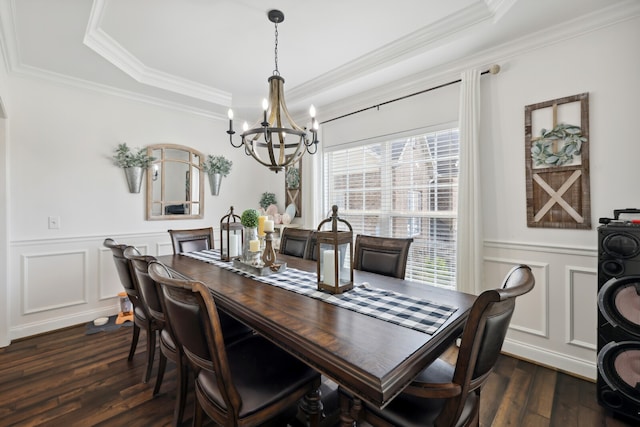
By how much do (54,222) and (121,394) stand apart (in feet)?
6.80

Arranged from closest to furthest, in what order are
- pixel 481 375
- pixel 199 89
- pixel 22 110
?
pixel 481 375, pixel 22 110, pixel 199 89

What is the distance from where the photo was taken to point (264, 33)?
241 centimetres

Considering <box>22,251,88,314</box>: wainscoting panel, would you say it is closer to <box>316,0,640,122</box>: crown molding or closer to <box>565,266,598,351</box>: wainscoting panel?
<box>316,0,640,122</box>: crown molding

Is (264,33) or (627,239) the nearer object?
(627,239)

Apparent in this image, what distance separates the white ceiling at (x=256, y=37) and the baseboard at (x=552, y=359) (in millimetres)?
2503

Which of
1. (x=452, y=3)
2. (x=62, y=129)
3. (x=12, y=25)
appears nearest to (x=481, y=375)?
(x=452, y=3)

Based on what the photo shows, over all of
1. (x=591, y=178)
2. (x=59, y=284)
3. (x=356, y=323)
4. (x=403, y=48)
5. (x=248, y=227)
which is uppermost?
(x=403, y=48)

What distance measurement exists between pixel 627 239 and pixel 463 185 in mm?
1109

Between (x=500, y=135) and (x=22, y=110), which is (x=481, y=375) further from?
(x=22, y=110)

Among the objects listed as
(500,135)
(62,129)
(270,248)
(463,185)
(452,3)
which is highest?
(452,3)

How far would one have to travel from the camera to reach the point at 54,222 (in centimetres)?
296

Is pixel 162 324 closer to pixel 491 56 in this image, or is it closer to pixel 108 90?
pixel 108 90

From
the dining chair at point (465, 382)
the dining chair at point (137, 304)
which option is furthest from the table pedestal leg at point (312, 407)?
the dining chair at point (137, 304)

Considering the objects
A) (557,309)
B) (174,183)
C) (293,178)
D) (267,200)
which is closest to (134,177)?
(174,183)
